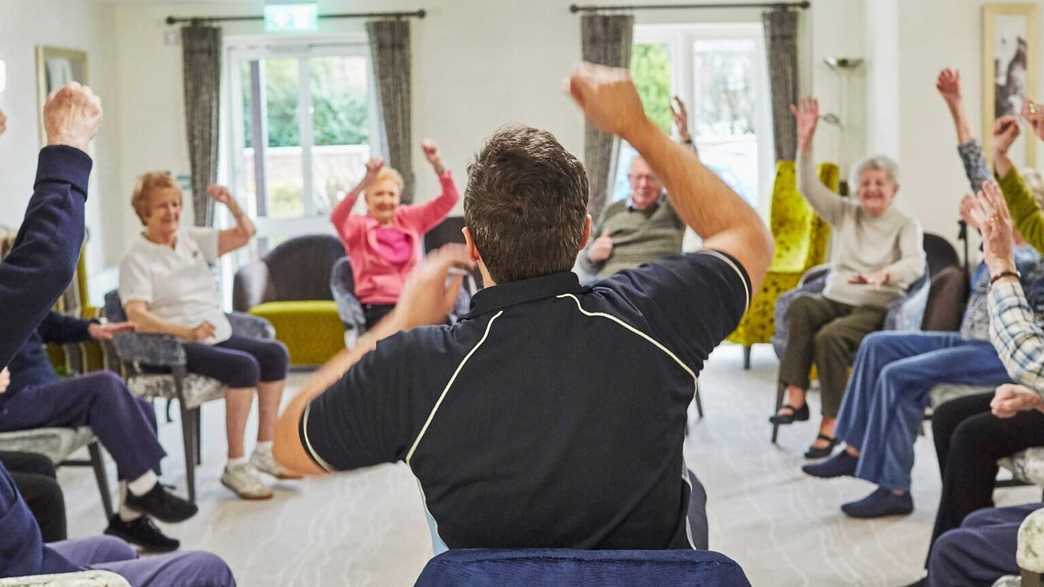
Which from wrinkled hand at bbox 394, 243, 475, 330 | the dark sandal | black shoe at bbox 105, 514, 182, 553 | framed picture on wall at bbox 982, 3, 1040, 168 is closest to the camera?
wrinkled hand at bbox 394, 243, 475, 330

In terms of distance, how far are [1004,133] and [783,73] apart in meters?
5.72

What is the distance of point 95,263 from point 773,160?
5004 millimetres

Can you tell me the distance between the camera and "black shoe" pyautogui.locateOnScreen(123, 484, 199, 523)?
196 inches

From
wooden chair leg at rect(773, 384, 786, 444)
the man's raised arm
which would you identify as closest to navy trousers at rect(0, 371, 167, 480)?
wooden chair leg at rect(773, 384, 786, 444)

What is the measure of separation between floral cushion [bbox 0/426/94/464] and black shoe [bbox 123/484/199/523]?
32 centimetres

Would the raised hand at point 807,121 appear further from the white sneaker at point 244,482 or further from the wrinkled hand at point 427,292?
the wrinkled hand at point 427,292

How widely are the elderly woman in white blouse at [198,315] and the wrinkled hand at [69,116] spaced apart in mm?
3245

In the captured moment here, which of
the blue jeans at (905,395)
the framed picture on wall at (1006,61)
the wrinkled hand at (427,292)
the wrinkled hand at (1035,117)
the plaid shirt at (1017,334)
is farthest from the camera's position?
the framed picture on wall at (1006,61)

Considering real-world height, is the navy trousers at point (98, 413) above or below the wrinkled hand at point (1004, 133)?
below

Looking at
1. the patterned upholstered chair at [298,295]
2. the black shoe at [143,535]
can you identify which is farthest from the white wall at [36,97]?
the black shoe at [143,535]

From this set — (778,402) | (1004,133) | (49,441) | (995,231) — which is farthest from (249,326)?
(995,231)

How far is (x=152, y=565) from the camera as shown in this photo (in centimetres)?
295

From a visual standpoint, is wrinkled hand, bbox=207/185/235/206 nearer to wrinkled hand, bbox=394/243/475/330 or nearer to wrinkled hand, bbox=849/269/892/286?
wrinkled hand, bbox=849/269/892/286

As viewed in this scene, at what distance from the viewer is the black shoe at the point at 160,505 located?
4.98 metres
